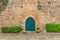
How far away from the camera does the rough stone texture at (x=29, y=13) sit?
15.4m

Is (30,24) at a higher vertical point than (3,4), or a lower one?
lower

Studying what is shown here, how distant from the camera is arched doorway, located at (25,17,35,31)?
1536 cm

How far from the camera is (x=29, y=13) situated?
15.4 m

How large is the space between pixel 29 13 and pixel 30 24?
2.52ft

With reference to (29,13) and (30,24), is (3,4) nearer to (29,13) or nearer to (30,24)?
(29,13)

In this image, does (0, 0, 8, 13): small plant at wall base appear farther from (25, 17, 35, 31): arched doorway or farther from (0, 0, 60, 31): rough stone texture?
(25, 17, 35, 31): arched doorway

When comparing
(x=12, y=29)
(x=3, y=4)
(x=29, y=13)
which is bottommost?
(x=12, y=29)

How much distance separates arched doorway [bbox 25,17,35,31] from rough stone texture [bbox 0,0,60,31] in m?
0.20

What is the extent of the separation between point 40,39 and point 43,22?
10.1ft

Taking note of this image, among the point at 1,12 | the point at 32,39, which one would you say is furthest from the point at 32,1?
the point at 32,39

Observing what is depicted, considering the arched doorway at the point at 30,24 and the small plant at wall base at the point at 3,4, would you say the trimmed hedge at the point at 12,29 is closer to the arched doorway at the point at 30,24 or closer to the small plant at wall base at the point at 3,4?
the arched doorway at the point at 30,24

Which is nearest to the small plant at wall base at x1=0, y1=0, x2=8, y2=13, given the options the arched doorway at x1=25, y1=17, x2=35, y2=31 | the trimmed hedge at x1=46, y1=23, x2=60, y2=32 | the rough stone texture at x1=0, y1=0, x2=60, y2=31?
the rough stone texture at x1=0, y1=0, x2=60, y2=31

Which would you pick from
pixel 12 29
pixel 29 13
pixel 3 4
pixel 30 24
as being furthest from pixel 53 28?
pixel 3 4

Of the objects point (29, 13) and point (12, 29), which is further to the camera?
point (29, 13)
